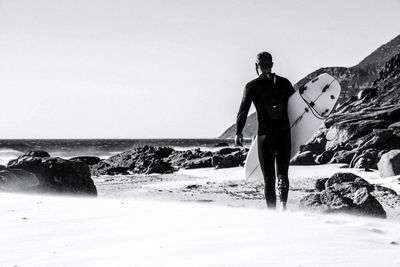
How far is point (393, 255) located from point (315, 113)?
15.6 feet

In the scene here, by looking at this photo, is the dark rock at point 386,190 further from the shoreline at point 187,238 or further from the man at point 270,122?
the shoreline at point 187,238

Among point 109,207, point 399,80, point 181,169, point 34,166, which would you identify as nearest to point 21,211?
point 109,207

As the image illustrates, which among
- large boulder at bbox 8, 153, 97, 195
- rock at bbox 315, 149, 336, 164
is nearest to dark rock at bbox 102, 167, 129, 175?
rock at bbox 315, 149, 336, 164

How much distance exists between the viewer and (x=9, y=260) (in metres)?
3.09

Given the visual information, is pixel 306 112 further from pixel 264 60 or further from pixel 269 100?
pixel 264 60

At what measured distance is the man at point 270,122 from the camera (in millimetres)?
6152

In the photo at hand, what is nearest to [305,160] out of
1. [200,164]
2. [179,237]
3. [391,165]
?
[200,164]

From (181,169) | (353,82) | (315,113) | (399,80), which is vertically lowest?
(181,169)

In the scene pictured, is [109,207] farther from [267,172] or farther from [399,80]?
[399,80]

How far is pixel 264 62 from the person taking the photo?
6.17 metres

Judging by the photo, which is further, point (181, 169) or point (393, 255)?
point (181, 169)

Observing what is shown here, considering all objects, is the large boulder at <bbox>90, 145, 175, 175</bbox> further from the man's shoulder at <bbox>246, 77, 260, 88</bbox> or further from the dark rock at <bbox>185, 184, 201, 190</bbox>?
the man's shoulder at <bbox>246, 77, 260, 88</bbox>

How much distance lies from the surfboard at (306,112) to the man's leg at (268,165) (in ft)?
1.95

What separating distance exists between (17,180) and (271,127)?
16.2 ft
